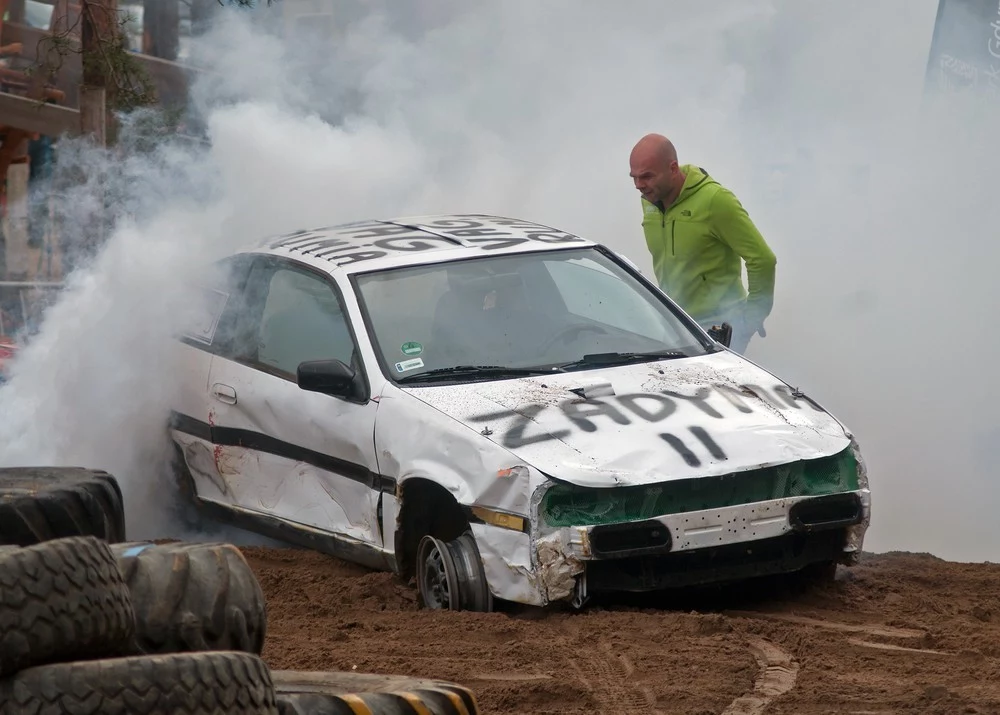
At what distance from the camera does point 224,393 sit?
7.96 metres

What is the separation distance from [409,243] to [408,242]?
21 millimetres

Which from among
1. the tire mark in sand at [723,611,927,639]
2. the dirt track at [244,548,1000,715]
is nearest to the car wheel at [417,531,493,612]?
the dirt track at [244,548,1000,715]

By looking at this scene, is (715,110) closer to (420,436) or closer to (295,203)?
(295,203)

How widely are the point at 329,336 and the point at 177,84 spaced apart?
4464 millimetres

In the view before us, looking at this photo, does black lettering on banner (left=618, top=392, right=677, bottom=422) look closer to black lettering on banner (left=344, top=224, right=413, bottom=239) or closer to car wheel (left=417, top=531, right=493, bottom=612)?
car wheel (left=417, top=531, right=493, bottom=612)

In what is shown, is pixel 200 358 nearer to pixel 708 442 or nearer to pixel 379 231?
pixel 379 231

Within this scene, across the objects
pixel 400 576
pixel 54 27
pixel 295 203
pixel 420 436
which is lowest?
pixel 400 576

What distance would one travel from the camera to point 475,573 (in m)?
6.46

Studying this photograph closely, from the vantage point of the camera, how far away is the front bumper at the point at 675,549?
617cm

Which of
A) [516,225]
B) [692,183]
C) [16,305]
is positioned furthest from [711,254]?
[16,305]

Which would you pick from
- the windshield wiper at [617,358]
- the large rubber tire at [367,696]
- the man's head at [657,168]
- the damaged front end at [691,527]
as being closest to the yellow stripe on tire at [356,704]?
the large rubber tire at [367,696]

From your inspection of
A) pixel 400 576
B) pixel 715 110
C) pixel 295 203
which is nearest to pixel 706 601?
pixel 400 576

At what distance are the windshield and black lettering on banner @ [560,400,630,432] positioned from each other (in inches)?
19.6

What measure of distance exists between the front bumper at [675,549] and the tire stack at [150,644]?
156cm
